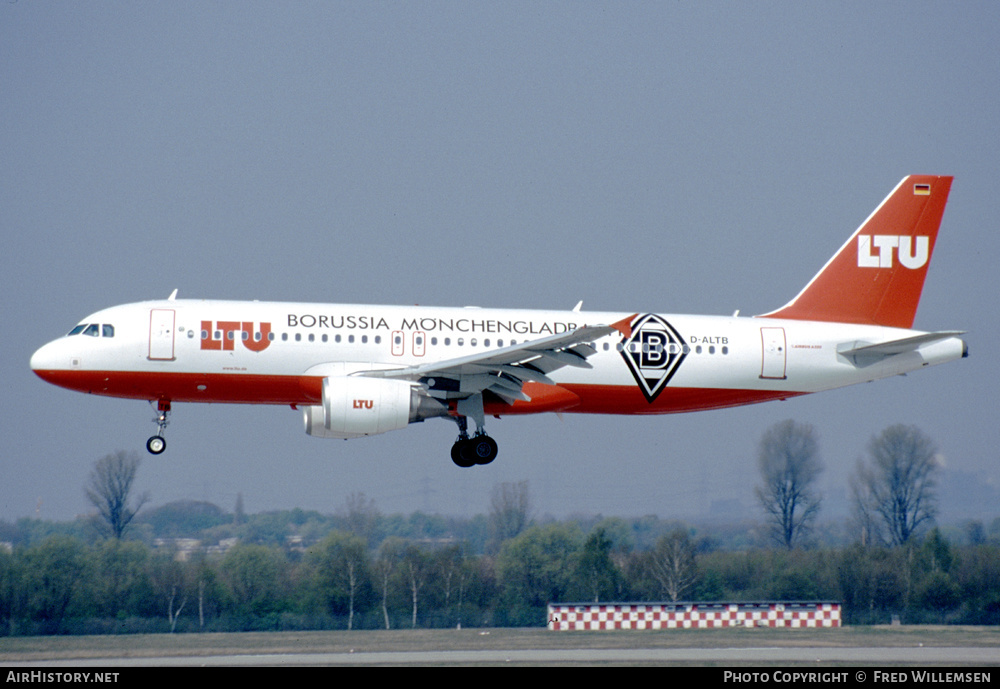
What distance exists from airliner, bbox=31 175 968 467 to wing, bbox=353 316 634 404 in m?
0.05

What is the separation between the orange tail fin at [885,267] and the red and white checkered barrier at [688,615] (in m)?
9.72

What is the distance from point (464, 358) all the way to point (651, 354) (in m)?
5.92

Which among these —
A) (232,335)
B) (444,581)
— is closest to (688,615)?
(444,581)

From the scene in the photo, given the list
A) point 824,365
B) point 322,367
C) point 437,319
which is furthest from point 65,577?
point 824,365

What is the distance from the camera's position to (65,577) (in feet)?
124

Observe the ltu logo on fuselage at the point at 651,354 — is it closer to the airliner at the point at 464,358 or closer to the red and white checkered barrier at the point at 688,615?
the airliner at the point at 464,358

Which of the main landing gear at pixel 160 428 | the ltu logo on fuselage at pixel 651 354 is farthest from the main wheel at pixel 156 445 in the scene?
the ltu logo on fuselage at pixel 651 354

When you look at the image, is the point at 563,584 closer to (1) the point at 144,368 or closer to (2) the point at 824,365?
(2) the point at 824,365

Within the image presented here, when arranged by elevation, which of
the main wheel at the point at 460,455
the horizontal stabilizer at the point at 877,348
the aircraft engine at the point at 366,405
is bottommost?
the main wheel at the point at 460,455

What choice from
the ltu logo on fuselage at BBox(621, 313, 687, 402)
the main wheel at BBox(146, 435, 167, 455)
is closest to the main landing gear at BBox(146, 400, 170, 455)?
the main wheel at BBox(146, 435, 167, 455)

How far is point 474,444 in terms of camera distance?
3266 cm

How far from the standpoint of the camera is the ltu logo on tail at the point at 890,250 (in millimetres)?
37484

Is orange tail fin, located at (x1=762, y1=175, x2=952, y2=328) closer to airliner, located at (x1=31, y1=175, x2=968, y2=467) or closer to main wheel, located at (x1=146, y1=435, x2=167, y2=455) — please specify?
airliner, located at (x1=31, y1=175, x2=968, y2=467)

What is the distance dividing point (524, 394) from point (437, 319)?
10.4 feet
